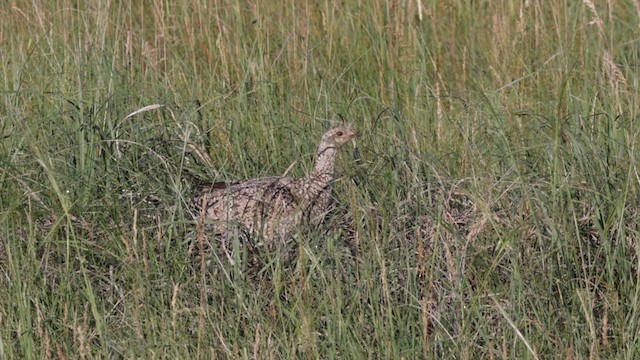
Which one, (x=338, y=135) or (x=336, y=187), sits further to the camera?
(x=338, y=135)

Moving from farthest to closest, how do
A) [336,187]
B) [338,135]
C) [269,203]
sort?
[338,135]
[336,187]
[269,203]

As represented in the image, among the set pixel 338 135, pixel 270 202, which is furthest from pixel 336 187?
pixel 338 135

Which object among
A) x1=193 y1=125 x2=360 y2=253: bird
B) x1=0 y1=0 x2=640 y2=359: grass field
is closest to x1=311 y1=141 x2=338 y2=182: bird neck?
x1=193 y1=125 x2=360 y2=253: bird

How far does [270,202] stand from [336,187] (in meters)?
0.30

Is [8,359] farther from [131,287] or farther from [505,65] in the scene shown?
[505,65]

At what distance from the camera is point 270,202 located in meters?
4.94

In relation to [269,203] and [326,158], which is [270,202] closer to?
[269,203]

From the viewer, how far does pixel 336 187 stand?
16.7ft

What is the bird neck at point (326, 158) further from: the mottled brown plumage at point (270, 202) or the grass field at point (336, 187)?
the grass field at point (336, 187)

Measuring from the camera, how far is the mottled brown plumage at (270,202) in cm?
469

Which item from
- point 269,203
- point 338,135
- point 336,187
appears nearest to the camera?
point 269,203

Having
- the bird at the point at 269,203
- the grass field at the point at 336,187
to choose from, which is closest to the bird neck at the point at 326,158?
the bird at the point at 269,203

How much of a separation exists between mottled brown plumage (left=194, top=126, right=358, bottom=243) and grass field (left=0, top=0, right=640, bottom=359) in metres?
0.10

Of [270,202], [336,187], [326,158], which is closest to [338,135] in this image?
[326,158]
